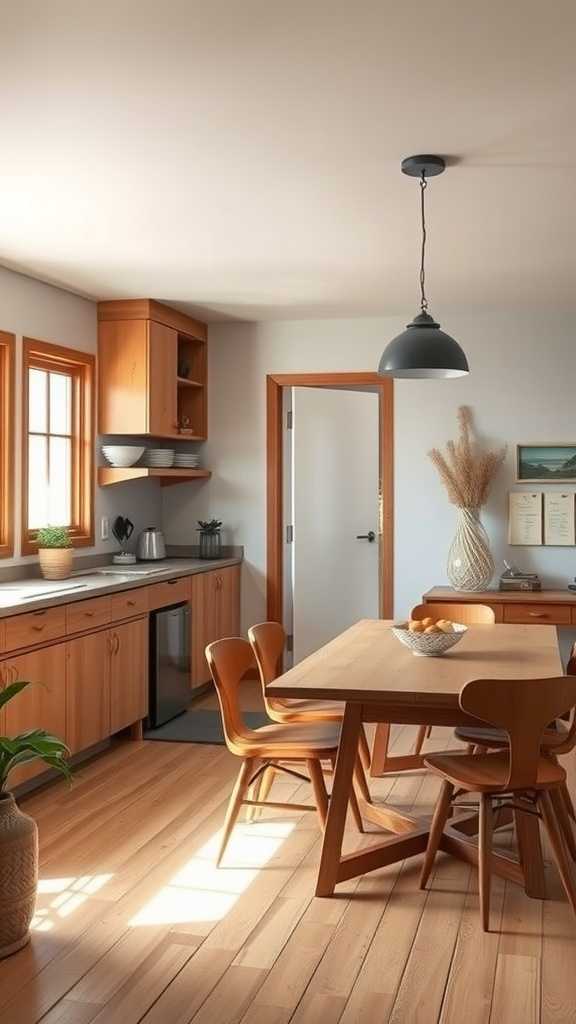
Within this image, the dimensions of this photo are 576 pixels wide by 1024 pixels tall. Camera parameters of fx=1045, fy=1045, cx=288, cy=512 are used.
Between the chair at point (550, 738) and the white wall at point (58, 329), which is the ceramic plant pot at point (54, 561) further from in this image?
the chair at point (550, 738)

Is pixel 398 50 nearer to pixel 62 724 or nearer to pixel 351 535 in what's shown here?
pixel 62 724

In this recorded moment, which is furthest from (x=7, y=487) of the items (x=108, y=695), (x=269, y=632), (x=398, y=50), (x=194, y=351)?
(x=398, y=50)

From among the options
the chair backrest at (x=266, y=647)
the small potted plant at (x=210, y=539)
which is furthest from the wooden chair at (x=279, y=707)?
the small potted plant at (x=210, y=539)

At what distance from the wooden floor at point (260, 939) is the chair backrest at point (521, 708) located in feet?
1.59

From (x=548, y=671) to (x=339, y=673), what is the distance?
2.33 ft

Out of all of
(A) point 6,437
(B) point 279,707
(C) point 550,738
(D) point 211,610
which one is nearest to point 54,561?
(A) point 6,437

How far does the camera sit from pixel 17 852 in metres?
2.98

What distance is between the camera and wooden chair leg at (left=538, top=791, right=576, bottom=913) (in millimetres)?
3186

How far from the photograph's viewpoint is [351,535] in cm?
729

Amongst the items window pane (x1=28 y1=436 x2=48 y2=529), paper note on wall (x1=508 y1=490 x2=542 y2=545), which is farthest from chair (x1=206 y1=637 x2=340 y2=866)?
paper note on wall (x1=508 y1=490 x2=542 y2=545)

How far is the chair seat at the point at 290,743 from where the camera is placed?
141 inches

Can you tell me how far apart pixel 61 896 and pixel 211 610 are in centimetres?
335

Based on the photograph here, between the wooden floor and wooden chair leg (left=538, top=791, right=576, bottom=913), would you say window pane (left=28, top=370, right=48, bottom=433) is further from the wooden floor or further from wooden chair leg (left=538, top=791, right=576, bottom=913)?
wooden chair leg (left=538, top=791, right=576, bottom=913)

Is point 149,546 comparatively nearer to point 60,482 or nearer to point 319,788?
point 60,482
